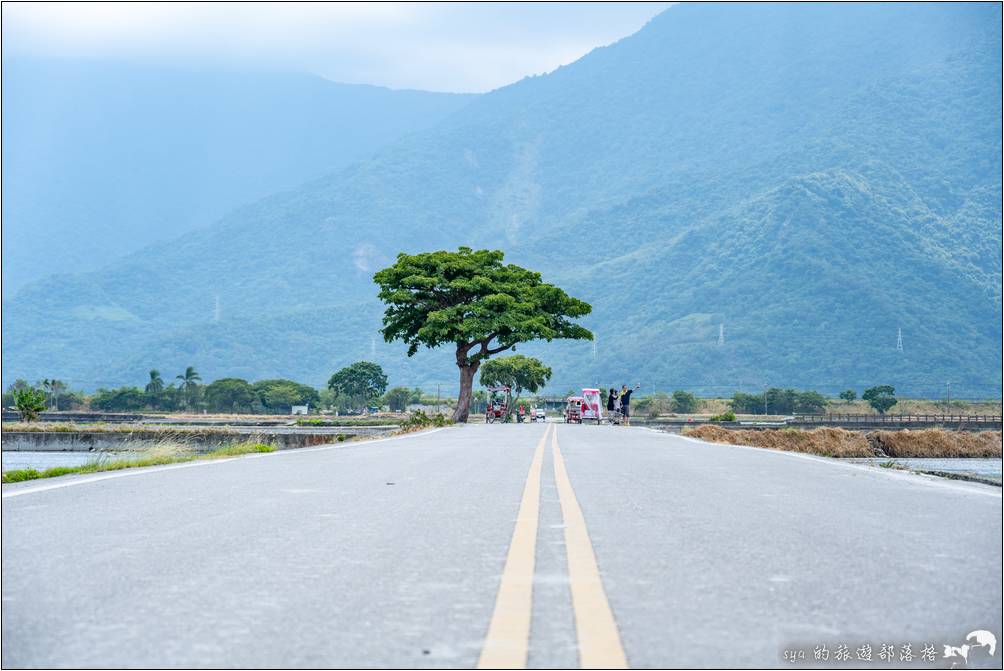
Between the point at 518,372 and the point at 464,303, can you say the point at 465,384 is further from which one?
the point at 518,372

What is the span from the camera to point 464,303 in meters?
59.0

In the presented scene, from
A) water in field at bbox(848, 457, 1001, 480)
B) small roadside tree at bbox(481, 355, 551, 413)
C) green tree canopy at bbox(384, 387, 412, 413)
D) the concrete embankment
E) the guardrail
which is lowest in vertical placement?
water in field at bbox(848, 457, 1001, 480)

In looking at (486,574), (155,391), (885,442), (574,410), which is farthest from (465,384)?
(155,391)

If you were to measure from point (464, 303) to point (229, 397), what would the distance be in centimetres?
8279

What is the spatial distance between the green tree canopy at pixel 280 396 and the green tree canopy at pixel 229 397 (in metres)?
1.59

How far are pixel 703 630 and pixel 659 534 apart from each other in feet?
9.87

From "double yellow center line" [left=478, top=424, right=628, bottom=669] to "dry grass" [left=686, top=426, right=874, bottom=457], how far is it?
18732 millimetres

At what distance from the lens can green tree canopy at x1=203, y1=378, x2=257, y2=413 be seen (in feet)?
440

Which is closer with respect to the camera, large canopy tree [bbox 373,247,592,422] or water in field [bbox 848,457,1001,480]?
water in field [bbox 848,457,1001,480]

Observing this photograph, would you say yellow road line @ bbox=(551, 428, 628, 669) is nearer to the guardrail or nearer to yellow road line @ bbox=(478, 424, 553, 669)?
yellow road line @ bbox=(478, 424, 553, 669)

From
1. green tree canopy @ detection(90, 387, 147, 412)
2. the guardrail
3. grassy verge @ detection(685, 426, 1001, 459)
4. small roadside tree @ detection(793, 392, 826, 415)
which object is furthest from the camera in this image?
small roadside tree @ detection(793, 392, 826, 415)

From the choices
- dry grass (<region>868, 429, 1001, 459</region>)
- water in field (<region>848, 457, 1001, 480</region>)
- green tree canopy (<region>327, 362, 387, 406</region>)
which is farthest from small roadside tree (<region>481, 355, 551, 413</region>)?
water in field (<region>848, 457, 1001, 480</region>)

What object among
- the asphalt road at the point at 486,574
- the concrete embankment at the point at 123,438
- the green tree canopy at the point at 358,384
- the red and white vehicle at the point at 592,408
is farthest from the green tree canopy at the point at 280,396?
the asphalt road at the point at 486,574

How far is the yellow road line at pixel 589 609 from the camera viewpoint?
465 cm
